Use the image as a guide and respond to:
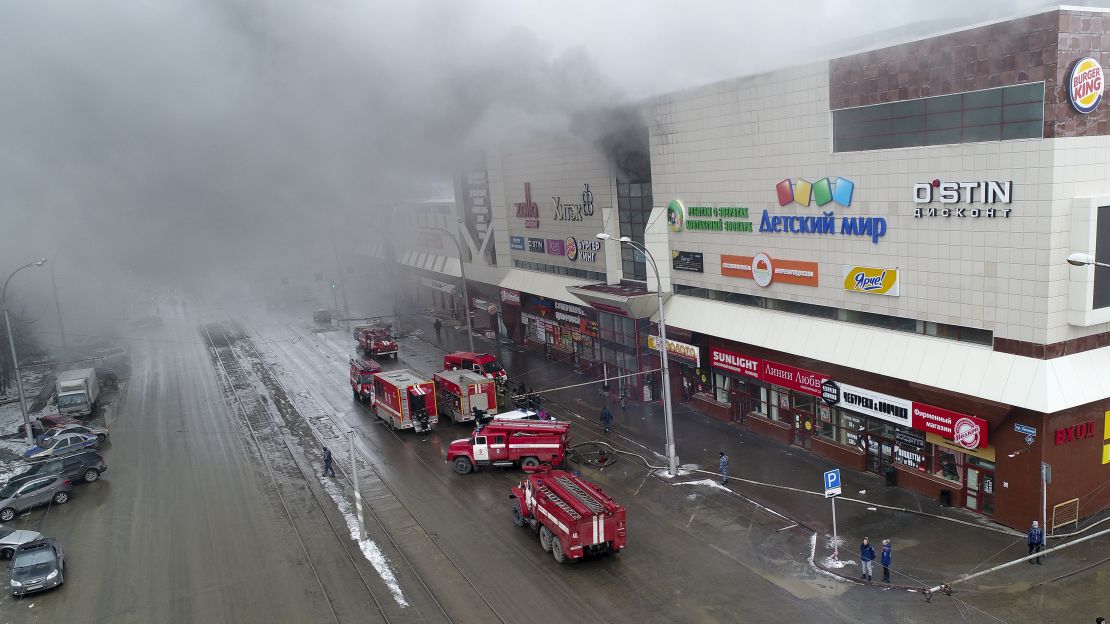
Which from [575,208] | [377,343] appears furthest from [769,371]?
[377,343]

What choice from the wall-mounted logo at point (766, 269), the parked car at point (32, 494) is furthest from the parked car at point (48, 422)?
the wall-mounted logo at point (766, 269)

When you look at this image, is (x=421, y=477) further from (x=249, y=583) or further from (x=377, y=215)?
(x=377, y=215)

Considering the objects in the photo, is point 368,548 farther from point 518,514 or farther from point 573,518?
point 573,518

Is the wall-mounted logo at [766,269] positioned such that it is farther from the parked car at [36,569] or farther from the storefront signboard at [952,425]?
the parked car at [36,569]

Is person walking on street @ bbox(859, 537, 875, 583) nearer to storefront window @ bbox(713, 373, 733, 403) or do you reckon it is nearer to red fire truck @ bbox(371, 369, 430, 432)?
storefront window @ bbox(713, 373, 733, 403)

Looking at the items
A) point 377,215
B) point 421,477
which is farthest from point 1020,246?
point 377,215

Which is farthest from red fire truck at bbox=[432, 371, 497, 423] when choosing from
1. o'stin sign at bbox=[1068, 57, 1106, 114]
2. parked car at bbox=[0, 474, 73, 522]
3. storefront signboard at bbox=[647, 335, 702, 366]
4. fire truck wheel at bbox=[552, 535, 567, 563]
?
o'stin sign at bbox=[1068, 57, 1106, 114]

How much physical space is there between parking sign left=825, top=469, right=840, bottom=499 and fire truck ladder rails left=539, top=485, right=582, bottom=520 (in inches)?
250

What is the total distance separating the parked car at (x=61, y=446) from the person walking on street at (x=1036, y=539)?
33838 mm

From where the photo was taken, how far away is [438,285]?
2542 inches

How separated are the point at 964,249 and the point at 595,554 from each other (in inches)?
508

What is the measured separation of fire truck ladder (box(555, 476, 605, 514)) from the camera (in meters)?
20.3

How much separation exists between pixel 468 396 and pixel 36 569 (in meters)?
Answer: 16.8

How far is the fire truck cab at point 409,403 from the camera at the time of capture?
33312 mm
